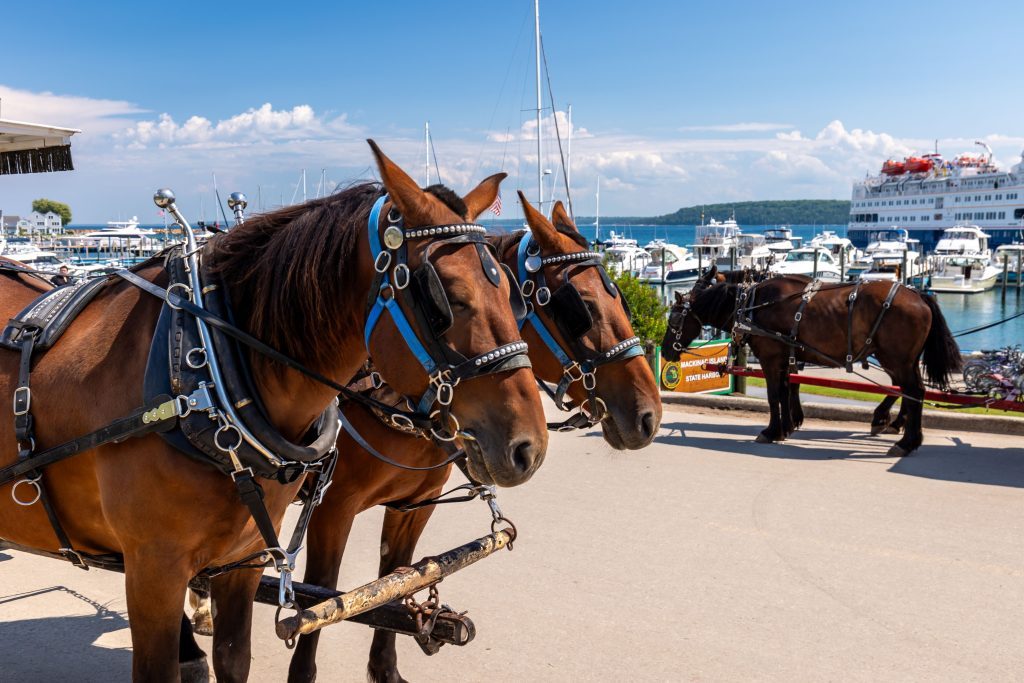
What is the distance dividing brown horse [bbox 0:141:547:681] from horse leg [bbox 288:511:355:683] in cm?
79

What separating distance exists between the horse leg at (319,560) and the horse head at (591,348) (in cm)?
122

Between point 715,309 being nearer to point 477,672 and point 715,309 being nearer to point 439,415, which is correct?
point 477,672

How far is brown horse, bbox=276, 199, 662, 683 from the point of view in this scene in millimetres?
3727

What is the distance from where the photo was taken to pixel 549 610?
520 cm

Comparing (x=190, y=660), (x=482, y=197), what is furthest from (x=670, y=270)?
(x=482, y=197)

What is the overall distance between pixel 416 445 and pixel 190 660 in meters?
1.33

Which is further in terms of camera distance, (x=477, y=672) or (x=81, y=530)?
(x=477, y=672)

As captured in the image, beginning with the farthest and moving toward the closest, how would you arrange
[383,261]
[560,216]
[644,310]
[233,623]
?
1. [644,310]
2. [560,216]
3. [233,623]
4. [383,261]

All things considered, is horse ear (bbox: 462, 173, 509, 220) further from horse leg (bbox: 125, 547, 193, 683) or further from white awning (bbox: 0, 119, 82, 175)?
white awning (bbox: 0, 119, 82, 175)

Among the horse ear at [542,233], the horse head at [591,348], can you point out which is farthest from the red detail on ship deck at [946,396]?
the horse ear at [542,233]

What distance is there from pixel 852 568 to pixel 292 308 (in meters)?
4.86

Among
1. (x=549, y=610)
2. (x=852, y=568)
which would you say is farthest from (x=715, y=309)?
(x=549, y=610)

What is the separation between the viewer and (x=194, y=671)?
3.65m

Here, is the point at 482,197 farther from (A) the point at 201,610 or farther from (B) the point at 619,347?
(A) the point at 201,610
